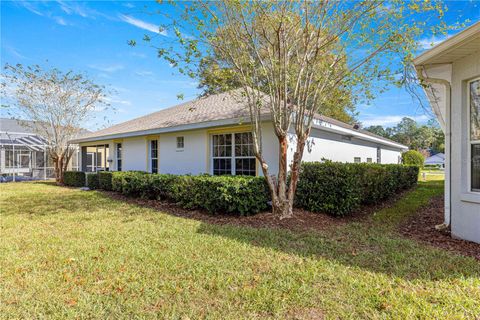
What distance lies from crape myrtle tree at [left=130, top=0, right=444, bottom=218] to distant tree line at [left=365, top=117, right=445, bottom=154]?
6192 centimetres

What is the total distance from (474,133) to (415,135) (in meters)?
77.7

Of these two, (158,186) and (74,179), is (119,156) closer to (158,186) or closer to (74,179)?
(74,179)

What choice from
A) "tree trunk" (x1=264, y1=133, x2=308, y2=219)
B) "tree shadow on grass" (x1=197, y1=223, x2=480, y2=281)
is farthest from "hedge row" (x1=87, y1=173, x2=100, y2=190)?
"tree trunk" (x1=264, y1=133, x2=308, y2=219)

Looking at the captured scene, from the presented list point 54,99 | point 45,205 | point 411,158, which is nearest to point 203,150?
point 45,205

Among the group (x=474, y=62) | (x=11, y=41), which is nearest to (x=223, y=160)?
(x=474, y=62)

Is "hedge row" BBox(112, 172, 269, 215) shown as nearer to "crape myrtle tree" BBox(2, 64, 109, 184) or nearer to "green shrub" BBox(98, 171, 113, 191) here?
"green shrub" BBox(98, 171, 113, 191)

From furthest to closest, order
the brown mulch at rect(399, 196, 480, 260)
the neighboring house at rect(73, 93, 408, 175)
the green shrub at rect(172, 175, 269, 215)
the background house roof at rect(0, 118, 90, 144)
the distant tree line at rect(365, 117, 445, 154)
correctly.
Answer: the distant tree line at rect(365, 117, 445, 154), the background house roof at rect(0, 118, 90, 144), the neighboring house at rect(73, 93, 408, 175), the green shrub at rect(172, 175, 269, 215), the brown mulch at rect(399, 196, 480, 260)

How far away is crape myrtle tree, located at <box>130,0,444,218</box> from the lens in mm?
6547

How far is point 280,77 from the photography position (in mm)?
6816

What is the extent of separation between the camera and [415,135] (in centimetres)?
7012

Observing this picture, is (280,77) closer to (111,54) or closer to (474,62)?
(474,62)

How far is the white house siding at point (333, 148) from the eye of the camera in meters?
9.66

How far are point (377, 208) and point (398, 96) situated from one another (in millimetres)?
3619

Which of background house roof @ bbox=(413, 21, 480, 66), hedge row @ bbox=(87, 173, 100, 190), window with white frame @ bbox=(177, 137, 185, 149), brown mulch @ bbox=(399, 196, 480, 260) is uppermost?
background house roof @ bbox=(413, 21, 480, 66)
